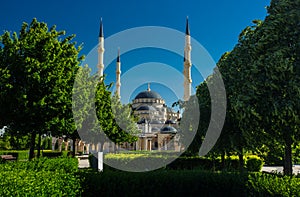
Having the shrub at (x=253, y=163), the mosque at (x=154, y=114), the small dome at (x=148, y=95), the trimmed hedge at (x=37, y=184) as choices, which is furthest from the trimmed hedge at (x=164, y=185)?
the small dome at (x=148, y=95)

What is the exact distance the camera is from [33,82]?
11.9 meters

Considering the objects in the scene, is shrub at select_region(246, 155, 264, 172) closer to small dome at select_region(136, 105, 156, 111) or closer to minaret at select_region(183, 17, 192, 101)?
minaret at select_region(183, 17, 192, 101)

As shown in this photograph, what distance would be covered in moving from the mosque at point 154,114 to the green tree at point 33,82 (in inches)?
981

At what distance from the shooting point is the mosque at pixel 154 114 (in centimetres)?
4344

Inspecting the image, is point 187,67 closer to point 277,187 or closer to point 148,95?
point 148,95

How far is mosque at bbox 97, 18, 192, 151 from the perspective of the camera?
43438 millimetres

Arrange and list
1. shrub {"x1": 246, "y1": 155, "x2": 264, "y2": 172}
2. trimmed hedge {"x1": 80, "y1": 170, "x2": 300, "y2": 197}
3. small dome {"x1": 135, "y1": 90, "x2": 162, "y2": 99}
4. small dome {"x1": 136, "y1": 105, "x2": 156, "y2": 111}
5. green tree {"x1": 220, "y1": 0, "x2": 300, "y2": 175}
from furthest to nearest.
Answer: small dome {"x1": 135, "y1": 90, "x2": 162, "y2": 99}, small dome {"x1": 136, "y1": 105, "x2": 156, "y2": 111}, shrub {"x1": 246, "y1": 155, "x2": 264, "y2": 172}, trimmed hedge {"x1": 80, "y1": 170, "x2": 300, "y2": 197}, green tree {"x1": 220, "y1": 0, "x2": 300, "y2": 175}

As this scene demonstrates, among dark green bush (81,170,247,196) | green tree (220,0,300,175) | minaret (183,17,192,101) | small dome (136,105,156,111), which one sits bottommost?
dark green bush (81,170,247,196)

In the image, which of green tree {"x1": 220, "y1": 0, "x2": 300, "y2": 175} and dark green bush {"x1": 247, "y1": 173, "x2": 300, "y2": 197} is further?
green tree {"x1": 220, "y1": 0, "x2": 300, "y2": 175}

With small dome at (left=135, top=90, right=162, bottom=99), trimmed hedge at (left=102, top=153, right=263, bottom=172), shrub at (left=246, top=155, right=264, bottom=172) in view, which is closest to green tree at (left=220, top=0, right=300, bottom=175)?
trimmed hedge at (left=102, top=153, right=263, bottom=172)

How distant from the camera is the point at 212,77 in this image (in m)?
10.6

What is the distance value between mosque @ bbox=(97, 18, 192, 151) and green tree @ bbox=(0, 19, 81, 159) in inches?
981

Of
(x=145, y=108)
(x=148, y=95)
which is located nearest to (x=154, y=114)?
(x=145, y=108)

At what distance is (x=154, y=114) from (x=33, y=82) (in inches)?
2290
